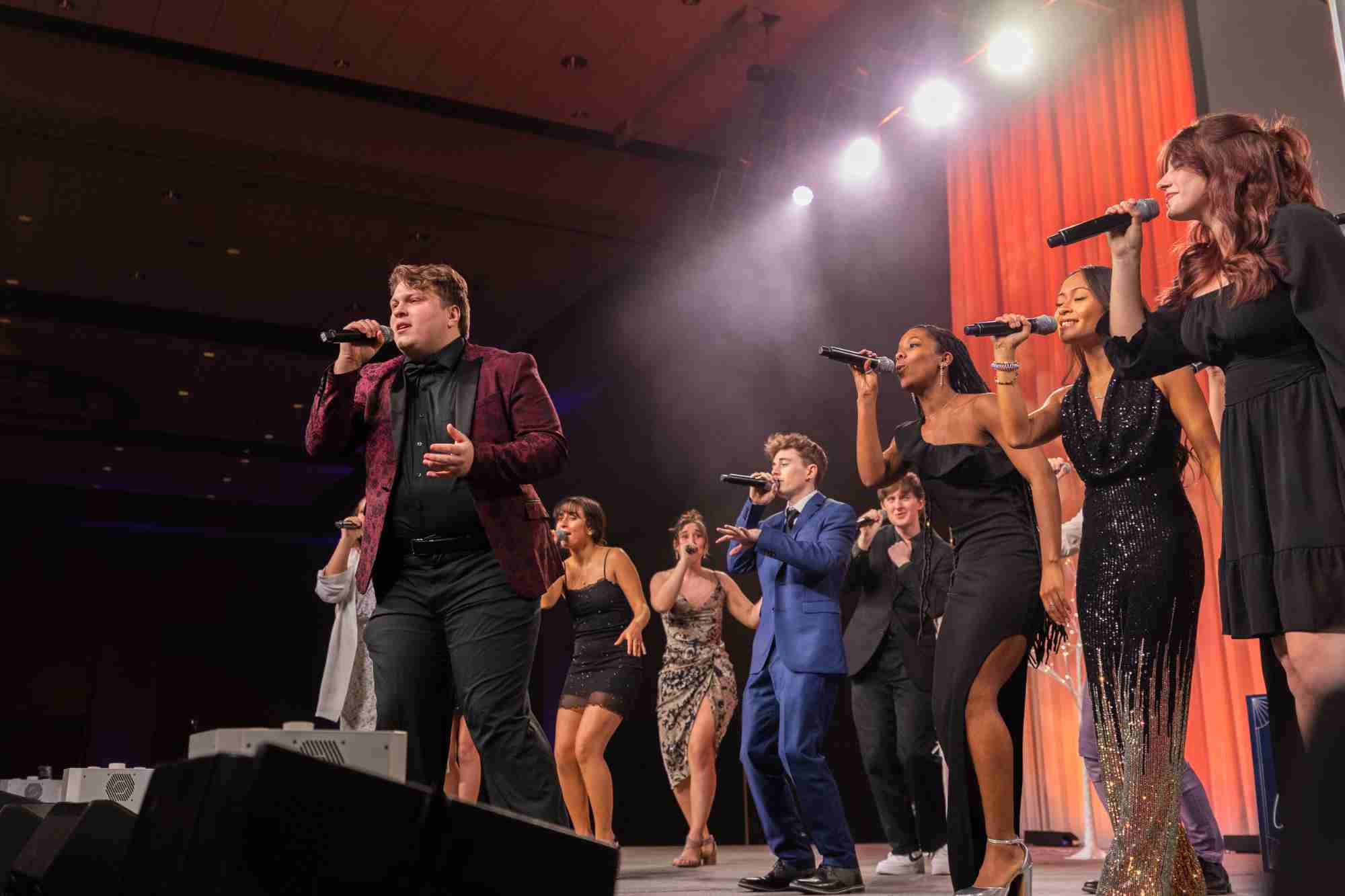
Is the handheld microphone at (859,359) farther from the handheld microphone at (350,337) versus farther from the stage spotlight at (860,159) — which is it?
the stage spotlight at (860,159)

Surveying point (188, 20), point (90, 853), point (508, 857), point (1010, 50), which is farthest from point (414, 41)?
point (508, 857)

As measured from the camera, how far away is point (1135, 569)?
2.50 meters

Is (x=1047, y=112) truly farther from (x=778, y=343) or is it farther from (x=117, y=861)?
(x=117, y=861)

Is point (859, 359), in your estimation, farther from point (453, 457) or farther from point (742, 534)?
point (453, 457)

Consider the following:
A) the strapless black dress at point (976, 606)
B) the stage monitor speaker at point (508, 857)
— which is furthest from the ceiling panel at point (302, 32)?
the stage monitor speaker at point (508, 857)

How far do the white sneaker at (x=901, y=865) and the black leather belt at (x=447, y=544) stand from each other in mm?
2809

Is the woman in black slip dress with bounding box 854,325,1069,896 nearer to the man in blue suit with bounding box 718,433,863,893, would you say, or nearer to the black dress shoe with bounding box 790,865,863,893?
the man in blue suit with bounding box 718,433,863,893

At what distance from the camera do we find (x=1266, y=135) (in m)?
1.96

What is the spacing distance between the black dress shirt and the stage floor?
3.40ft

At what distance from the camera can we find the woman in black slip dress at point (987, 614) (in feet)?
8.22

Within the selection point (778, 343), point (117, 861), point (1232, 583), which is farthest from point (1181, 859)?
point (778, 343)

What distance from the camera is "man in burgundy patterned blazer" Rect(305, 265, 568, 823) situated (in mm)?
2404

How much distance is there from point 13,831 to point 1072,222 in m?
5.36

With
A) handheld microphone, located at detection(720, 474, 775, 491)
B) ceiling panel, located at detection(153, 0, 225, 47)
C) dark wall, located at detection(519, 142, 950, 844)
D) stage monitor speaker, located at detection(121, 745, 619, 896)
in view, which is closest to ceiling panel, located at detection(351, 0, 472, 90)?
ceiling panel, located at detection(153, 0, 225, 47)
